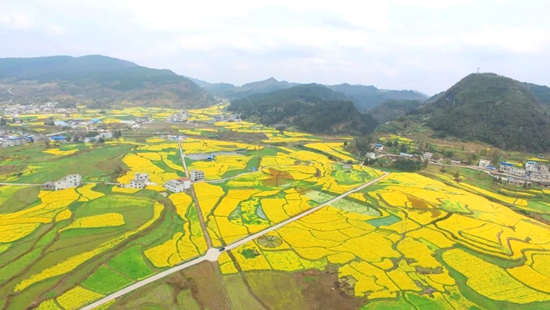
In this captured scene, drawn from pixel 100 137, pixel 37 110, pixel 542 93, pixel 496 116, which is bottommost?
pixel 100 137

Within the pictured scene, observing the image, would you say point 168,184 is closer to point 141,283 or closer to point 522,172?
point 141,283

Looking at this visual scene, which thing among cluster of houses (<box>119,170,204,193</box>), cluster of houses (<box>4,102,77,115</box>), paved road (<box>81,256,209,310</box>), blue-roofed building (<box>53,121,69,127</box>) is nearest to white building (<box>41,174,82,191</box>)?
cluster of houses (<box>119,170,204,193</box>)

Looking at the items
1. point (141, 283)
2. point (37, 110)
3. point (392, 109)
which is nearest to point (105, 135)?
point (141, 283)

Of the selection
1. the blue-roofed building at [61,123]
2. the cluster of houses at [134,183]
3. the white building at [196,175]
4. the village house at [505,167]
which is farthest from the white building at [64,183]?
the village house at [505,167]

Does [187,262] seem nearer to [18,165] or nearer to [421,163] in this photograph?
[18,165]

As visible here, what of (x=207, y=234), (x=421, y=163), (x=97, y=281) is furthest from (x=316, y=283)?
(x=421, y=163)

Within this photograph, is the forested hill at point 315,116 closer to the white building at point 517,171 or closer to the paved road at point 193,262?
the white building at point 517,171

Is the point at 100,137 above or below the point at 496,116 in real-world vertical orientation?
below
